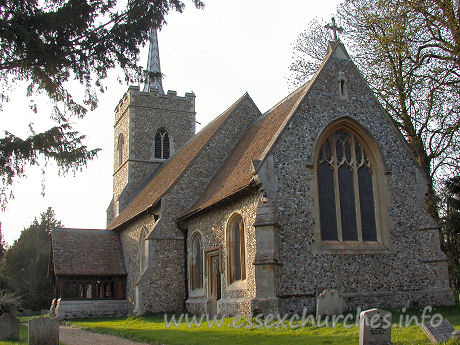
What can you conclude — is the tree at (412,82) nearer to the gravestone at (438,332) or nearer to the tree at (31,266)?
the gravestone at (438,332)

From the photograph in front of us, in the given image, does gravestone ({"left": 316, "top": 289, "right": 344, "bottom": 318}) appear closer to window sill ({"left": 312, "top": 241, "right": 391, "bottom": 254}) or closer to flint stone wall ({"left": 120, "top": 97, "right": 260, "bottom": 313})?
window sill ({"left": 312, "top": 241, "right": 391, "bottom": 254})

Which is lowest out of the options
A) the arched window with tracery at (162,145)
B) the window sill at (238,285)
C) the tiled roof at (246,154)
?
the window sill at (238,285)

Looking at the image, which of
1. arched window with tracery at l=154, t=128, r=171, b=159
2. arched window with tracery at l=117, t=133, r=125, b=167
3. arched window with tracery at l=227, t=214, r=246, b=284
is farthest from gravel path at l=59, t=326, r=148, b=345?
arched window with tracery at l=117, t=133, r=125, b=167

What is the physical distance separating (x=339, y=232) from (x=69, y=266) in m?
14.3

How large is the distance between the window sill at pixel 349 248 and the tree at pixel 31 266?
30545mm

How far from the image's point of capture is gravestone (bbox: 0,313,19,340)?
13.1 meters

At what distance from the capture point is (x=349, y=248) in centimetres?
1516

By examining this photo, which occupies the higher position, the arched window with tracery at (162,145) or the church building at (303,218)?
the arched window with tracery at (162,145)

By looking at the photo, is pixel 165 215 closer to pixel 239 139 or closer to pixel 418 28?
pixel 239 139

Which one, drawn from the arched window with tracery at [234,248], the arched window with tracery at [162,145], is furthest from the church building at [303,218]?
the arched window with tracery at [162,145]

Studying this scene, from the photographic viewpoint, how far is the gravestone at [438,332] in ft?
27.7

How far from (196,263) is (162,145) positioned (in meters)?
15.3

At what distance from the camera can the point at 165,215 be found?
19.9 meters

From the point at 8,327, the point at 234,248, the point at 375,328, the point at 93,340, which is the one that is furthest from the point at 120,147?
the point at 375,328
